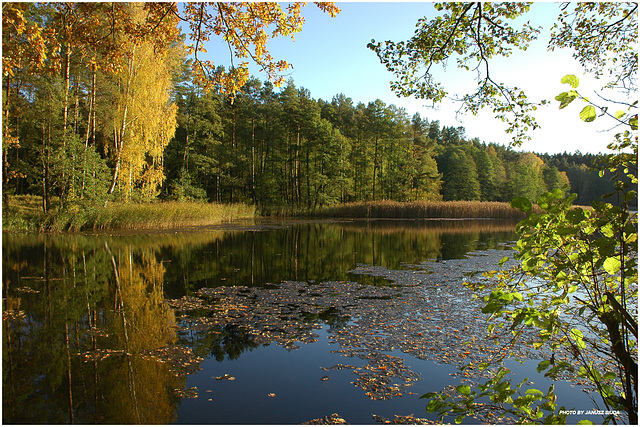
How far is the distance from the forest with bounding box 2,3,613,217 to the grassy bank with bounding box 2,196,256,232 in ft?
1.72

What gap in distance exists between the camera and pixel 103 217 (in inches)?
730

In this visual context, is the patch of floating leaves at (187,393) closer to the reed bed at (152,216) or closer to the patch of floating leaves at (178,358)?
the patch of floating leaves at (178,358)

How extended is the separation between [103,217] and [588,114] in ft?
66.6

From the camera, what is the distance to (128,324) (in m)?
5.68

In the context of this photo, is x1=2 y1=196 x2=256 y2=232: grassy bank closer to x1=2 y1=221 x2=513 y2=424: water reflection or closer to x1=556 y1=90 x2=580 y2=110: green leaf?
x1=2 y1=221 x2=513 y2=424: water reflection

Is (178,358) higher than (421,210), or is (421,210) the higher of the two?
(421,210)

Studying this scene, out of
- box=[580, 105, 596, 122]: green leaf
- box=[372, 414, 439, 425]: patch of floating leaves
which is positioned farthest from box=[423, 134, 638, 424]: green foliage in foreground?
box=[372, 414, 439, 425]: patch of floating leaves

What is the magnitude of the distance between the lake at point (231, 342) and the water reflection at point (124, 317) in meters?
0.02

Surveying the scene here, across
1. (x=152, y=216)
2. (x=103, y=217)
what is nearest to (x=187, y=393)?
(x=103, y=217)

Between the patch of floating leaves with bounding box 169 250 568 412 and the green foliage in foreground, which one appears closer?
the green foliage in foreground

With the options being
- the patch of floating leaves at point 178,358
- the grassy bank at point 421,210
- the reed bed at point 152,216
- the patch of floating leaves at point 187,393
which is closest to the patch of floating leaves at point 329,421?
the patch of floating leaves at point 187,393

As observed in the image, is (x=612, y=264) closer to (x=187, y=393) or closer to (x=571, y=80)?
(x=571, y=80)

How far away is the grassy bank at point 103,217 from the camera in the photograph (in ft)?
56.6

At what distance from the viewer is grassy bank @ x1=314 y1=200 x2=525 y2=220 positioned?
34.8 m
